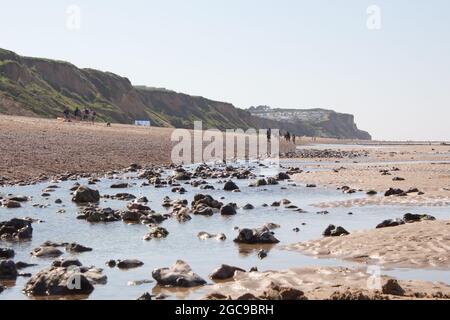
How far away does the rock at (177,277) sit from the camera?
10.5m

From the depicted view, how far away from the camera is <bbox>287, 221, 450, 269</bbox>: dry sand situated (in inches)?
496

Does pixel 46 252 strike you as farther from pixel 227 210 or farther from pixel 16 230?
pixel 227 210

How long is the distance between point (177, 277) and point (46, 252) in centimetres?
371

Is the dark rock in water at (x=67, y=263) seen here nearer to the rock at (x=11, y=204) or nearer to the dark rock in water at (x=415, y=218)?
the rock at (x=11, y=204)

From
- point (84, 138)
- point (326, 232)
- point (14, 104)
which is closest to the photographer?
point (326, 232)

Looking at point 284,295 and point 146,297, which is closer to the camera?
point 284,295

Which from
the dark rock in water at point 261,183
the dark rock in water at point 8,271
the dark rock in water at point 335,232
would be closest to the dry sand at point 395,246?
the dark rock in water at point 335,232

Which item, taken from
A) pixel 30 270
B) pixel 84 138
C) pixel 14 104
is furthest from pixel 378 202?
pixel 14 104

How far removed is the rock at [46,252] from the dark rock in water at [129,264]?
5.65ft

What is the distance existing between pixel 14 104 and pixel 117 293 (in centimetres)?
10333

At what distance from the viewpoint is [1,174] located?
2733 centimetres

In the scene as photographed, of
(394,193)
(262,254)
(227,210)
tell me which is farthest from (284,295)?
(394,193)

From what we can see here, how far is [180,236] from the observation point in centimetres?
1561
